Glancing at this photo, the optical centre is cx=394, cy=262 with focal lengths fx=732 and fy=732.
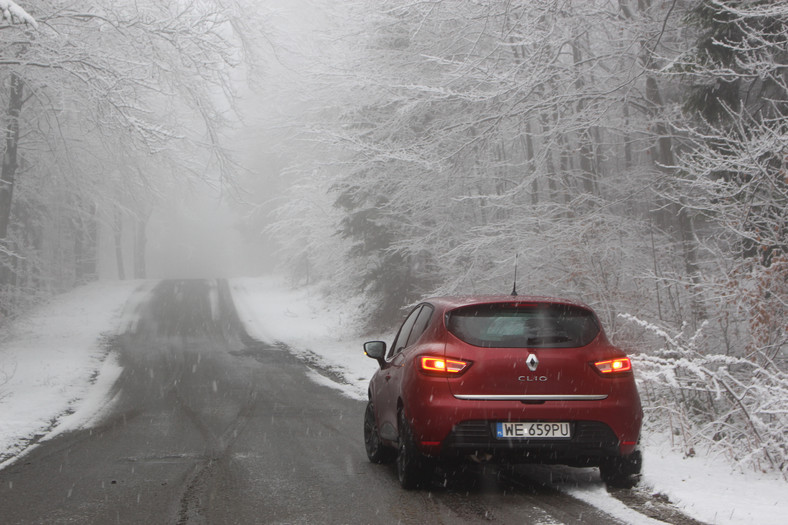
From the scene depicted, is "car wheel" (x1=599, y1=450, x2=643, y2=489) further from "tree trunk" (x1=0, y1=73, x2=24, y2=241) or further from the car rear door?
"tree trunk" (x1=0, y1=73, x2=24, y2=241)

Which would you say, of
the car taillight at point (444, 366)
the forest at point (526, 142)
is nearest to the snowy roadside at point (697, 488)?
the forest at point (526, 142)

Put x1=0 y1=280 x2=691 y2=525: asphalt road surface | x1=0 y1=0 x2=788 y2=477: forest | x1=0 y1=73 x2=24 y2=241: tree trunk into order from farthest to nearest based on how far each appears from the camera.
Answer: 1. x1=0 y1=73 x2=24 y2=241: tree trunk
2. x1=0 y1=0 x2=788 y2=477: forest
3. x1=0 y1=280 x2=691 y2=525: asphalt road surface

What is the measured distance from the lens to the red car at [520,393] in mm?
5430

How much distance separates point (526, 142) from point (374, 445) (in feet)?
41.4

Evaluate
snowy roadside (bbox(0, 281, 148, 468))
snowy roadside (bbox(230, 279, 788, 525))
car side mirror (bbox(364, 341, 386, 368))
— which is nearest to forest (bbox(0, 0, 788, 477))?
snowy roadside (bbox(230, 279, 788, 525))

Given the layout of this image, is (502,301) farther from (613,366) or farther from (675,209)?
(675,209)

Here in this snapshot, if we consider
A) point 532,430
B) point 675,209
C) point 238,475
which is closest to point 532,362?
point 532,430

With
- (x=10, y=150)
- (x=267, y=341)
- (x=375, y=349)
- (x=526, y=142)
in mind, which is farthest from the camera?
(x=267, y=341)

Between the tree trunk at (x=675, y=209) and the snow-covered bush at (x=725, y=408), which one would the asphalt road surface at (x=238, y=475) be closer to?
the snow-covered bush at (x=725, y=408)

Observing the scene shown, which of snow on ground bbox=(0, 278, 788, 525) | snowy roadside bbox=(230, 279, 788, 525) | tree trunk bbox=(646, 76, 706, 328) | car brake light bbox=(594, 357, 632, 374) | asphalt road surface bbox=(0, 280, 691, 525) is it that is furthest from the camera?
tree trunk bbox=(646, 76, 706, 328)

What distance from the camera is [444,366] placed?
5.55 meters

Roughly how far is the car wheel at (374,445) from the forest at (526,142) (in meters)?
2.57

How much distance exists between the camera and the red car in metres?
5.43

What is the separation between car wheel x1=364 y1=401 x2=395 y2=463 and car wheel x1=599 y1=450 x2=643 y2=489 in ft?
6.82
